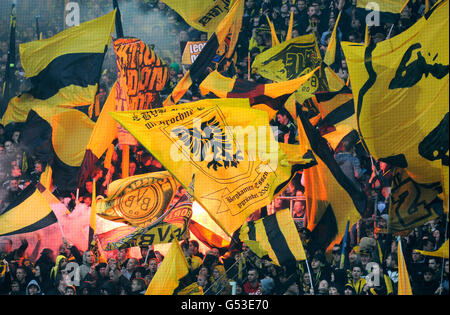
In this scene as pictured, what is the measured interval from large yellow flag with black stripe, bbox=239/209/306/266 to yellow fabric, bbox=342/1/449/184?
1.15m

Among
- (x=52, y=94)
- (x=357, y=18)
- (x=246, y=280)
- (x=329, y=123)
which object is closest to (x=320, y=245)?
(x=246, y=280)

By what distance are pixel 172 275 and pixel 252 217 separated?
3.60 ft

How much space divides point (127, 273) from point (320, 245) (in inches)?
79.2

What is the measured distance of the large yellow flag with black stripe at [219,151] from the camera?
5648mm

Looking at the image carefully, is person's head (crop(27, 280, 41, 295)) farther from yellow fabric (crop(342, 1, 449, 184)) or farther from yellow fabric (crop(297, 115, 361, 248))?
yellow fabric (crop(342, 1, 449, 184))

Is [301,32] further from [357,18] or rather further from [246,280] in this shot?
[246,280]

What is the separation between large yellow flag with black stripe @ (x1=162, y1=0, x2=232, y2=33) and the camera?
7320 mm

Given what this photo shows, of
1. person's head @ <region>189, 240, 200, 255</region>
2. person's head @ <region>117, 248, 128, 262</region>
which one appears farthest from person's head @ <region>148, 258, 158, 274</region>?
person's head @ <region>189, 240, 200, 255</region>

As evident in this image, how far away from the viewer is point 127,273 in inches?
268

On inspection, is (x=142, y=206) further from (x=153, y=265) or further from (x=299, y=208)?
(x=299, y=208)

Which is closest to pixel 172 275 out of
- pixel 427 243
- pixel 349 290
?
pixel 349 290

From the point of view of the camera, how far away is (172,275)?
20.5 feet

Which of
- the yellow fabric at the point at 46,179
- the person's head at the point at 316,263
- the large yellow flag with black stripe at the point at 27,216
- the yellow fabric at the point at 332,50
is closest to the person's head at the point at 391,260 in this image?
the person's head at the point at 316,263

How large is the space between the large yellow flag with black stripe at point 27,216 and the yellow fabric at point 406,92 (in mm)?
3445
